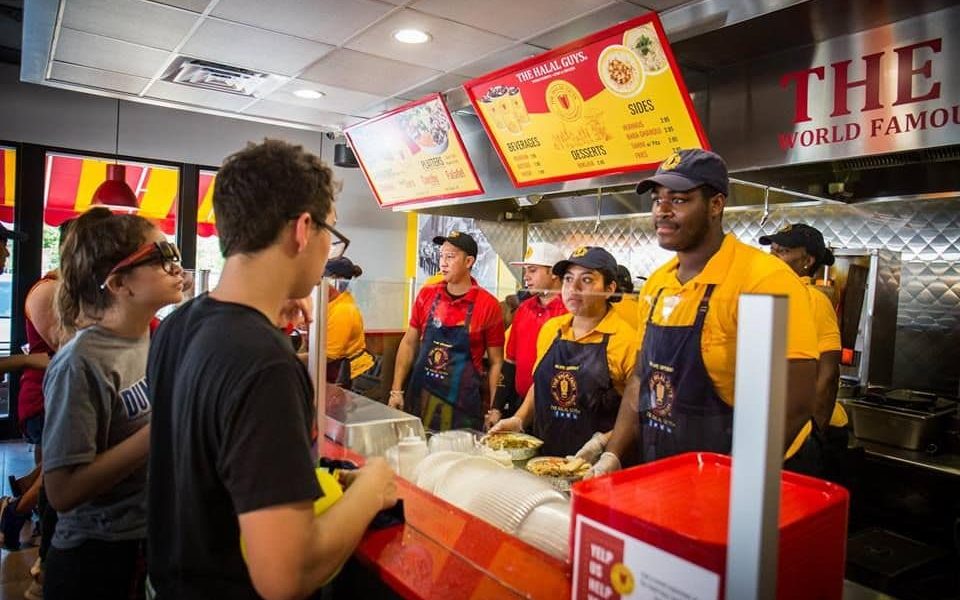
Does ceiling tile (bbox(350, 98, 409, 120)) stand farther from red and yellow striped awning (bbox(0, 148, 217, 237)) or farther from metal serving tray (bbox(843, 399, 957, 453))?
metal serving tray (bbox(843, 399, 957, 453))

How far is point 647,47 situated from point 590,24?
60 centimetres

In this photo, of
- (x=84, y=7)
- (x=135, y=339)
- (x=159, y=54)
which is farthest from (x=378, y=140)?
(x=135, y=339)

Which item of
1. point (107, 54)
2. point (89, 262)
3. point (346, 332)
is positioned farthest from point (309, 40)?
point (89, 262)

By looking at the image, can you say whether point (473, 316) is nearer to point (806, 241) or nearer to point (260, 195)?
point (806, 241)

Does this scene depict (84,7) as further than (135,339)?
Yes

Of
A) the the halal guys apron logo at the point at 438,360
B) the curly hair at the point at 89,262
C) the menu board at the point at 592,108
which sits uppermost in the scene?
the menu board at the point at 592,108

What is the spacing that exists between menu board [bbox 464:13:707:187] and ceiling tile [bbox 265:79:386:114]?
139 centimetres

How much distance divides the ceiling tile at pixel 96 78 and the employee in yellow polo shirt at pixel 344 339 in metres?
2.53

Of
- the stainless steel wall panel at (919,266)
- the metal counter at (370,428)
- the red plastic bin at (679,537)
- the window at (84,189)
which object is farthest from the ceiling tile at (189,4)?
the stainless steel wall panel at (919,266)

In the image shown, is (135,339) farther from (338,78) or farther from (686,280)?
(338,78)

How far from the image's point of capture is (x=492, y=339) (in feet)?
12.2

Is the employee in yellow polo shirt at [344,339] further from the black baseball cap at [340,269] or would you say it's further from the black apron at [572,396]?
the black apron at [572,396]

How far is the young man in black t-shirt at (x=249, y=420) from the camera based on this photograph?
957mm

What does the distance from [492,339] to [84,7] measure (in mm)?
2835
